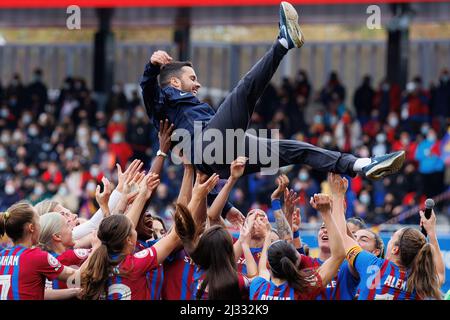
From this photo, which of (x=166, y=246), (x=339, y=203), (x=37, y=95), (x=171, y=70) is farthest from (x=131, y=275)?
(x=37, y=95)

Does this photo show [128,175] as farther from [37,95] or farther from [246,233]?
[37,95]

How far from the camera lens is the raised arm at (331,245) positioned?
6359 mm

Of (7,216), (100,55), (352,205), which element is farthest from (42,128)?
(7,216)

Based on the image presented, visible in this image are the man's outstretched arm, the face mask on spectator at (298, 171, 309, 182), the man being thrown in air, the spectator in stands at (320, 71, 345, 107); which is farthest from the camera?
the spectator in stands at (320, 71, 345, 107)

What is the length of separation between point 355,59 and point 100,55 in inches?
230

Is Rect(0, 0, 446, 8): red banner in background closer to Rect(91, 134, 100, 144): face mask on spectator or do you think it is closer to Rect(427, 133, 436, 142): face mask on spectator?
Rect(427, 133, 436, 142): face mask on spectator

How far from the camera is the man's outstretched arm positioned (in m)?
7.62

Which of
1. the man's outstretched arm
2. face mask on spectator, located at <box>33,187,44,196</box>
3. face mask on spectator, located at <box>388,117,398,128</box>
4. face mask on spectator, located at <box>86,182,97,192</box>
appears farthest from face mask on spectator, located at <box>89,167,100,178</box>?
the man's outstretched arm

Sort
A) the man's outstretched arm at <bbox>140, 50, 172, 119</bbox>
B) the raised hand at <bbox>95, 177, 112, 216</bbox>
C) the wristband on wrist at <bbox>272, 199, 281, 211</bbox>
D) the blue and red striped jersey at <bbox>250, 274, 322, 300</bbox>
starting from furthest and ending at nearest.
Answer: the man's outstretched arm at <bbox>140, 50, 172, 119</bbox> → the wristband on wrist at <bbox>272, 199, 281, 211</bbox> → the raised hand at <bbox>95, 177, 112, 216</bbox> → the blue and red striped jersey at <bbox>250, 274, 322, 300</bbox>

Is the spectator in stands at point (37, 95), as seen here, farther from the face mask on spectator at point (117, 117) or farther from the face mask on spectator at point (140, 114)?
the face mask on spectator at point (140, 114)

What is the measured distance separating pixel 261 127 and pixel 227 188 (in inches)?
468

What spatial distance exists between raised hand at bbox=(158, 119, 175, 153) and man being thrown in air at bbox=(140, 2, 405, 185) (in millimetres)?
98

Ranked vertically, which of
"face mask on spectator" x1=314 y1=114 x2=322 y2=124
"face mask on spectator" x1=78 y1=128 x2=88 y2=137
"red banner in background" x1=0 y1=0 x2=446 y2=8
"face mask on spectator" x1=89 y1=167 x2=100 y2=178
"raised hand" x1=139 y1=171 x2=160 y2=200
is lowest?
"face mask on spectator" x1=89 y1=167 x2=100 y2=178
